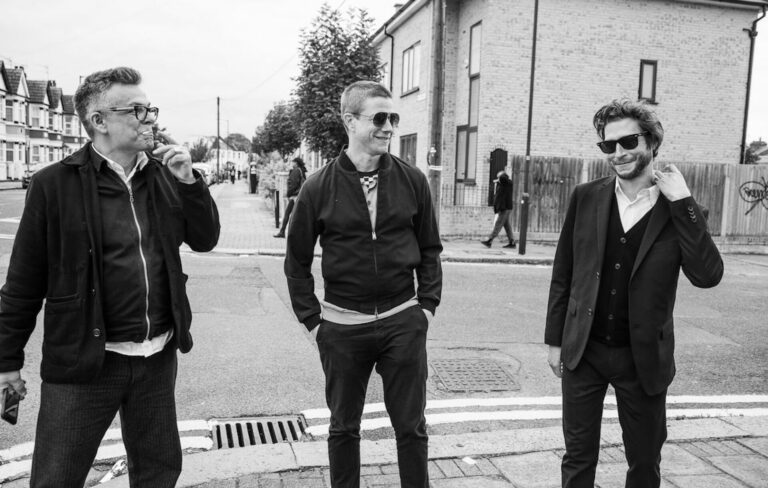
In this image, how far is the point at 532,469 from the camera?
3.79m

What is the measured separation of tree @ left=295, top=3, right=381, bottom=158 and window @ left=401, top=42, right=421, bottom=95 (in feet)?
12.9

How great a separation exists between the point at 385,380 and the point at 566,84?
16931 mm

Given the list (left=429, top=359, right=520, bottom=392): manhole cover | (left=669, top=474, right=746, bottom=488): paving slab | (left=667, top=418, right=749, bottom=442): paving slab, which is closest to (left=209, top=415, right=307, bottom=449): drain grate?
(left=429, top=359, right=520, bottom=392): manhole cover

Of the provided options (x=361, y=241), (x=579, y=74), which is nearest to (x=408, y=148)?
(x=579, y=74)

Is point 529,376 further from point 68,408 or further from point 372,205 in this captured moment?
point 68,408

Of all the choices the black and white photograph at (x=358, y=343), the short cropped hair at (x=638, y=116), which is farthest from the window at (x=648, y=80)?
the short cropped hair at (x=638, y=116)

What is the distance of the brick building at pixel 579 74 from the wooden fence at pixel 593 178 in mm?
754

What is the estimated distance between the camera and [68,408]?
2566 millimetres

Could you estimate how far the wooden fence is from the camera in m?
17.5

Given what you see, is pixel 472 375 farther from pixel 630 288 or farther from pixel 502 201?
pixel 502 201

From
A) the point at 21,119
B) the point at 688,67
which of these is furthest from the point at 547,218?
the point at 21,119

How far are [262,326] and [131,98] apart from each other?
488 cm

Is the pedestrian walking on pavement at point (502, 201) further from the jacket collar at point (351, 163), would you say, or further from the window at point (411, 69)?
the jacket collar at point (351, 163)

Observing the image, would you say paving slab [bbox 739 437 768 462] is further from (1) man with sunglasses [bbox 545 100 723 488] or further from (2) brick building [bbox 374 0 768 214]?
(2) brick building [bbox 374 0 768 214]
